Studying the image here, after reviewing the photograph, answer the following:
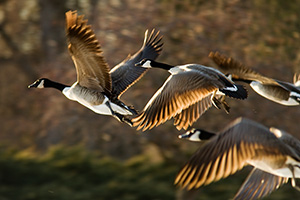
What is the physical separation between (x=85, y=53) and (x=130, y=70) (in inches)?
A: 42.3

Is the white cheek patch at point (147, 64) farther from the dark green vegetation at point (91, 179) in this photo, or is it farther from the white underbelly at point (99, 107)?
the dark green vegetation at point (91, 179)

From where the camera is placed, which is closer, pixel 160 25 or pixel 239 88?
pixel 239 88

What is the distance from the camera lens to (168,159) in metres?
9.27

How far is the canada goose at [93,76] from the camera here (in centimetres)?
495

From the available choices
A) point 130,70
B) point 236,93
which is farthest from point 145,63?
point 236,93

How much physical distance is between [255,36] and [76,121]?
3390 millimetres

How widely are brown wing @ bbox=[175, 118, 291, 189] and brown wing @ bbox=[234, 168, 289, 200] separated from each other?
105 centimetres

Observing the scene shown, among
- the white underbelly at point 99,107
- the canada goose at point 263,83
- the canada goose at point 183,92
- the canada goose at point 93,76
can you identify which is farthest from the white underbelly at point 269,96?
the white underbelly at point 99,107

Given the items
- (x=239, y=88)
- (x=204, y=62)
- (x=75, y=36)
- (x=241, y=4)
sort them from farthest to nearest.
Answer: (x=241, y=4)
(x=204, y=62)
(x=239, y=88)
(x=75, y=36)

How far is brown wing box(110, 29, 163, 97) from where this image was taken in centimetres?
589

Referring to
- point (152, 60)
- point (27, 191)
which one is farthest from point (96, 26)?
point (152, 60)

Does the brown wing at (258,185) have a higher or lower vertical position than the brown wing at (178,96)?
lower

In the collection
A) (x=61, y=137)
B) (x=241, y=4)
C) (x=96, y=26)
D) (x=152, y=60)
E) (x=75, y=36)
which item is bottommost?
(x=61, y=137)

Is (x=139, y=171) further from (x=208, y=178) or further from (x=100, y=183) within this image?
(x=208, y=178)
